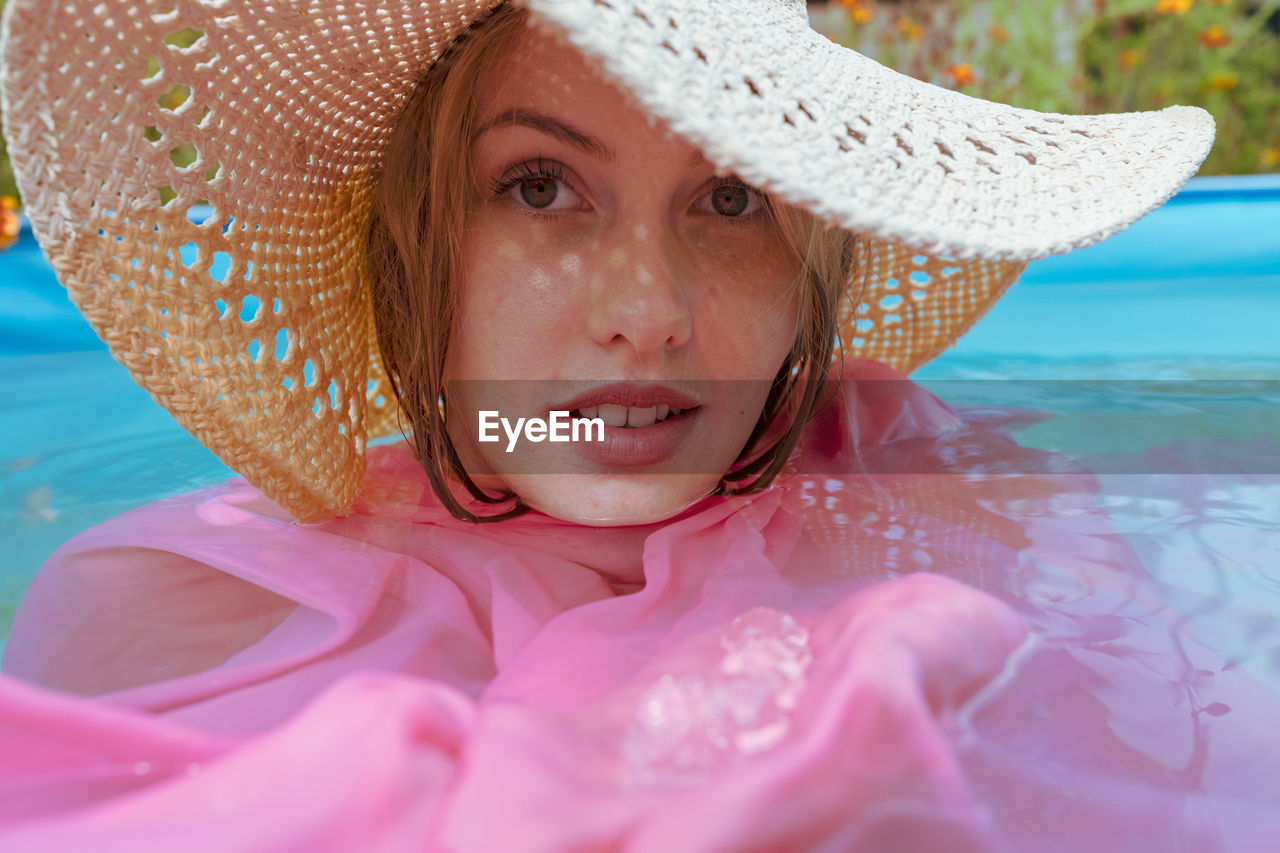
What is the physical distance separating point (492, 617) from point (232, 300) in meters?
0.38

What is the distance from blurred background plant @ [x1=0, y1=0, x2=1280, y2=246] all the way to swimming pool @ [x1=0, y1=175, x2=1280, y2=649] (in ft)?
3.50

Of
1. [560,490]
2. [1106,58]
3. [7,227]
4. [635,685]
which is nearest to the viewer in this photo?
[635,685]

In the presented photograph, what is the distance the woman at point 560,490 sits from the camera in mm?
527

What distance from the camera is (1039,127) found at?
1059 mm

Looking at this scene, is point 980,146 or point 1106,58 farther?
point 1106,58

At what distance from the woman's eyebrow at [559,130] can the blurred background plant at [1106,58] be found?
2663 millimetres

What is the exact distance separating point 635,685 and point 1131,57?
340 centimetres

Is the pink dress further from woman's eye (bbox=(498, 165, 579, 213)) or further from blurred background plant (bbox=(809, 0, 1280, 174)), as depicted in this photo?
blurred background plant (bbox=(809, 0, 1280, 174))

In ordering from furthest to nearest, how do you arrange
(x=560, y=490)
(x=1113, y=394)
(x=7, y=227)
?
(x=7, y=227)
(x=1113, y=394)
(x=560, y=490)

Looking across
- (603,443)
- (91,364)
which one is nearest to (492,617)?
(603,443)

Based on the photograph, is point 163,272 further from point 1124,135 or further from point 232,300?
point 1124,135

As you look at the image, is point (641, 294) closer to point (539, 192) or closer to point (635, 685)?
point (539, 192)

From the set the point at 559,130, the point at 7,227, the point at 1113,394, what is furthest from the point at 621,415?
the point at 7,227

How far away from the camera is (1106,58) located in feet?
11.7
